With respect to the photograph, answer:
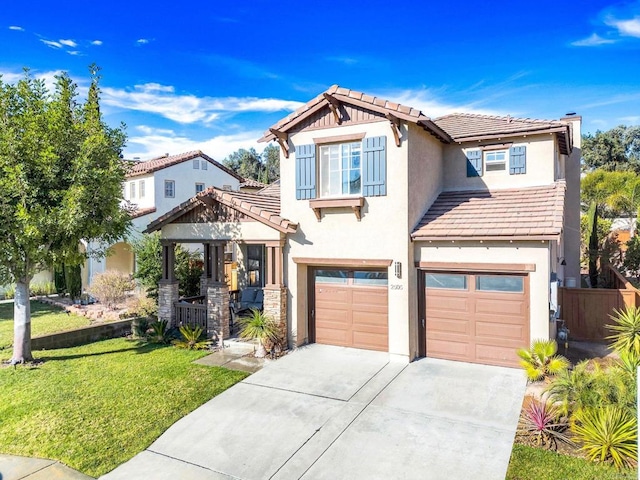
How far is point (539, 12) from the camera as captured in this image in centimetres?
1372

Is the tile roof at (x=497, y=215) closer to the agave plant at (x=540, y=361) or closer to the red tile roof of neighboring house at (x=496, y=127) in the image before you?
the red tile roof of neighboring house at (x=496, y=127)

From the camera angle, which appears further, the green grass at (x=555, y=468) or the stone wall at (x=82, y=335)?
the stone wall at (x=82, y=335)

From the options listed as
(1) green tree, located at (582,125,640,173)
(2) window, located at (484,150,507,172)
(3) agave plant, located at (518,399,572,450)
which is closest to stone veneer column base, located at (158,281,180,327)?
(3) agave plant, located at (518,399,572,450)

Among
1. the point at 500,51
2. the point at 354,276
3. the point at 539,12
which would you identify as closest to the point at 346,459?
the point at 354,276

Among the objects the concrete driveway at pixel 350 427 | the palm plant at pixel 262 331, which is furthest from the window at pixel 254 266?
the concrete driveway at pixel 350 427

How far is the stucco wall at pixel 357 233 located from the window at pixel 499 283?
201 centimetres

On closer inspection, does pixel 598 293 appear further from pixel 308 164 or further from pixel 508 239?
pixel 308 164

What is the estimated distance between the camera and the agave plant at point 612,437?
21.2 feet

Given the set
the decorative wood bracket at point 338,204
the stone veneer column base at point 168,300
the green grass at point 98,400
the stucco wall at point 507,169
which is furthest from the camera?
the stone veneer column base at point 168,300

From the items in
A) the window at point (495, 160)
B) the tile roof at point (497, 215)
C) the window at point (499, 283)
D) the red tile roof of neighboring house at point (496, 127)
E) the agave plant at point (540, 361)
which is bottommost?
the agave plant at point (540, 361)

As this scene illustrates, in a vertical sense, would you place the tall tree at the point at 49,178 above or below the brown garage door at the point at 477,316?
above

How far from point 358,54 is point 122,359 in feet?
51.3

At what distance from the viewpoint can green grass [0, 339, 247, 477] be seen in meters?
7.65

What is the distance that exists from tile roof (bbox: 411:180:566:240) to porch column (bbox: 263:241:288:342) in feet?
14.0
